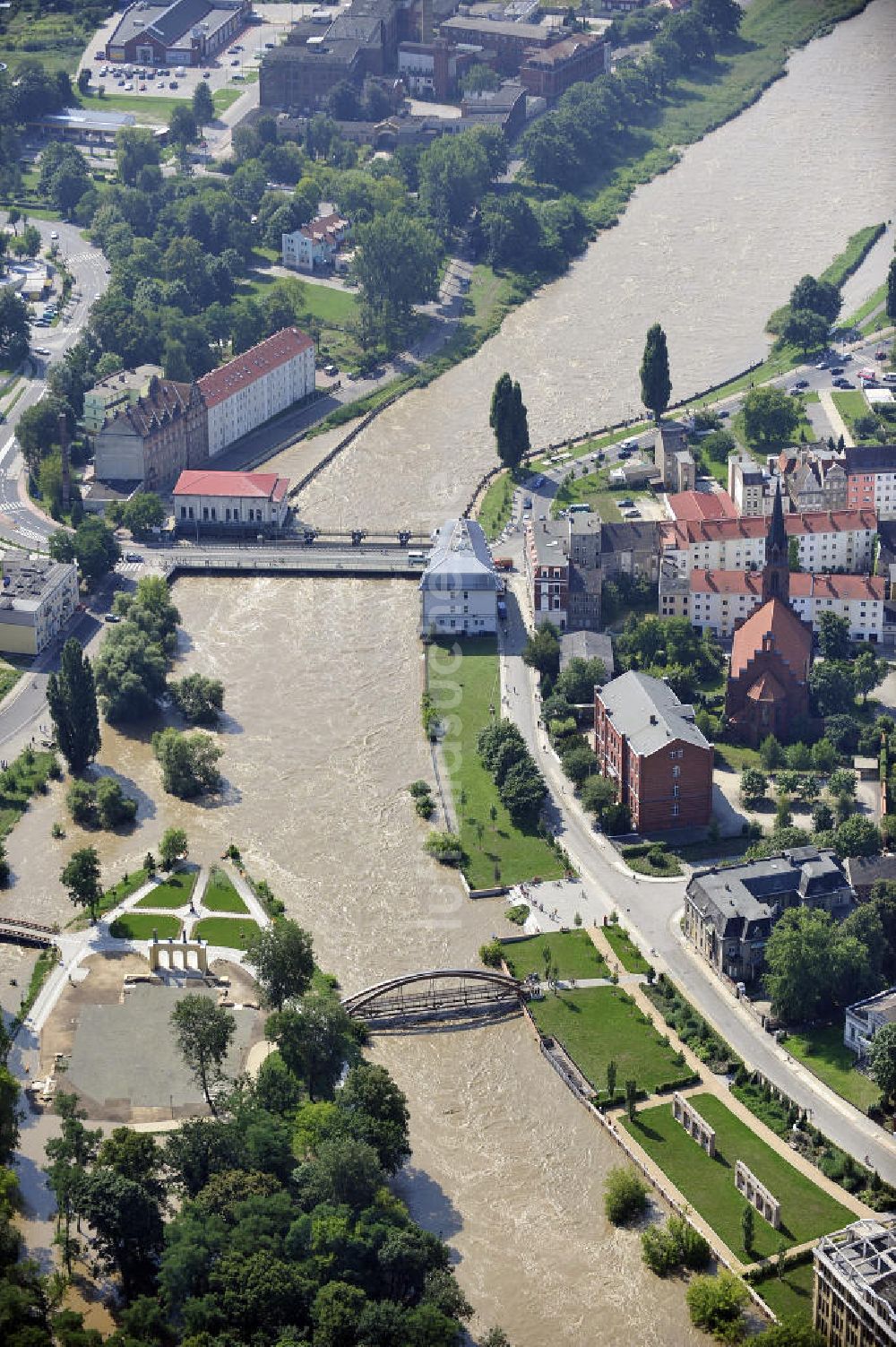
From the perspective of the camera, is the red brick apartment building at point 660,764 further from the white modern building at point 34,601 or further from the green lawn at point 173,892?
the white modern building at point 34,601

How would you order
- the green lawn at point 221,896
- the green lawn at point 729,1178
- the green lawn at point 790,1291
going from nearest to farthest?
the green lawn at point 790,1291
the green lawn at point 729,1178
the green lawn at point 221,896

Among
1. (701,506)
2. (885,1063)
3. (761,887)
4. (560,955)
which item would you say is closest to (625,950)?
(560,955)

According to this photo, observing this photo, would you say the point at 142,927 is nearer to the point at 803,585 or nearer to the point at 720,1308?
the point at 720,1308

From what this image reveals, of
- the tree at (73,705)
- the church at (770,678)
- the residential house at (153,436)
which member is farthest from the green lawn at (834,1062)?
the residential house at (153,436)

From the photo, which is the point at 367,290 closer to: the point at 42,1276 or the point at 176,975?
the point at 176,975

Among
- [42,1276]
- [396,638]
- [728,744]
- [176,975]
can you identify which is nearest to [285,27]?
[396,638]
